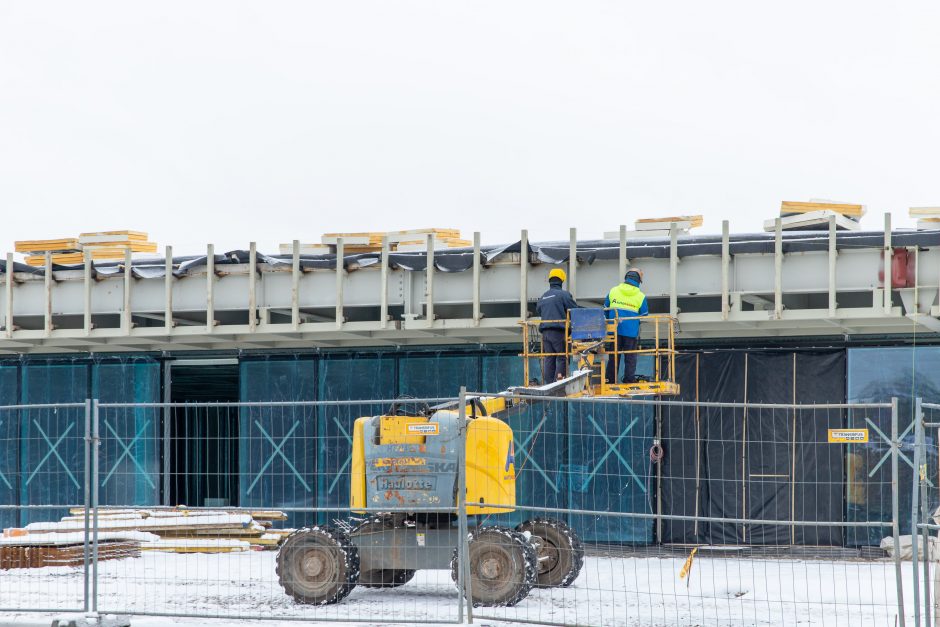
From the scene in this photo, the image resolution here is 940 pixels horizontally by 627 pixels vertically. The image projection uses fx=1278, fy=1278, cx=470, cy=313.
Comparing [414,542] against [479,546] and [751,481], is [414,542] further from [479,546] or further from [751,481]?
[751,481]

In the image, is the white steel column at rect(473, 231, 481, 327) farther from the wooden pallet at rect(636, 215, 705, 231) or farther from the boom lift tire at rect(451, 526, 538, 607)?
the boom lift tire at rect(451, 526, 538, 607)

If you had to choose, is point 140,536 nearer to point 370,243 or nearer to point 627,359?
point 370,243

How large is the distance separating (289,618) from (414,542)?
254 cm

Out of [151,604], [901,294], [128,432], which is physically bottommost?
[151,604]

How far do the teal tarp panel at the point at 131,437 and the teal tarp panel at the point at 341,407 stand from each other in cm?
301

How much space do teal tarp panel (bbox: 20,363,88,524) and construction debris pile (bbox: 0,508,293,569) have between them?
1.99 metres

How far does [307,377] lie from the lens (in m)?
21.8

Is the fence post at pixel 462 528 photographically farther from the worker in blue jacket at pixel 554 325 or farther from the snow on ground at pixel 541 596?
the worker in blue jacket at pixel 554 325

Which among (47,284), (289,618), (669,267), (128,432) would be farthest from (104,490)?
(289,618)

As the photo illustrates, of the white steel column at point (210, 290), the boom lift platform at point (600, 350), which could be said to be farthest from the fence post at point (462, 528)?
the white steel column at point (210, 290)

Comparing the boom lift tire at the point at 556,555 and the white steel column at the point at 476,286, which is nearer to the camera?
the boom lift tire at the point at 556,555

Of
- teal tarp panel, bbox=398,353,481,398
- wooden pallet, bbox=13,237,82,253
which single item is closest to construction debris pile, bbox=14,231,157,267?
wooden pallet, bbox=13,237,82,253

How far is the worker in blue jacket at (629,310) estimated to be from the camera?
16859mm

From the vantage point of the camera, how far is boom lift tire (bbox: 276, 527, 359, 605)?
1305 centimetres
